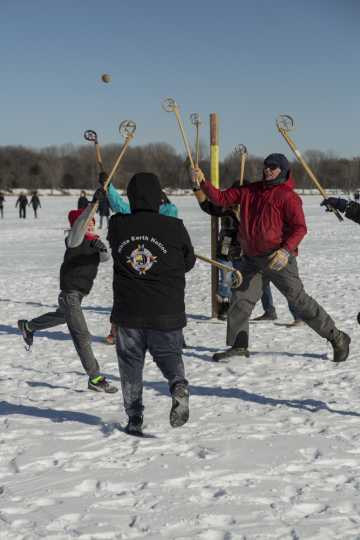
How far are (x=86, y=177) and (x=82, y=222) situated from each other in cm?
11997

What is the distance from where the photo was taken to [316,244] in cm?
1722

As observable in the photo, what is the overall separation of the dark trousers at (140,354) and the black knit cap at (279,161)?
192cm

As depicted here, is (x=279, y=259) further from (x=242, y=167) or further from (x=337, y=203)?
(x=242, y=167)

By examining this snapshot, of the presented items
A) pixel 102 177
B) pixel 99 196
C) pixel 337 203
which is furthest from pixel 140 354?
pixel 102 177

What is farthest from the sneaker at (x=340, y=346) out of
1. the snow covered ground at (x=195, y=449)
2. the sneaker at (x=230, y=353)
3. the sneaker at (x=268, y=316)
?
the sneaker at (x=268, y=316)

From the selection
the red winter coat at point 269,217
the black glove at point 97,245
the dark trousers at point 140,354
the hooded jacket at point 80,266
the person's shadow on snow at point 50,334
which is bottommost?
the person's shadow on snow at point 50,334

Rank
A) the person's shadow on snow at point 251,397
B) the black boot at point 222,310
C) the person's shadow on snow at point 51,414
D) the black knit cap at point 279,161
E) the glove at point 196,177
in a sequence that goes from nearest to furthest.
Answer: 1. the person's shadow on snow at point 51,414
2. the person's shadow on snow at point 251,397
3. the black knit cap at point 279,161
4. the glove at point 196,177
5. the black boot at point 222,310

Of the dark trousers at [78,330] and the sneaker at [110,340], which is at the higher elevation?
the dark trousers at [78,330]

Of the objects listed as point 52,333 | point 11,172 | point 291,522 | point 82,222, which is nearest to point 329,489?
point 291,522

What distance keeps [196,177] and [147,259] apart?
2094 millimetres

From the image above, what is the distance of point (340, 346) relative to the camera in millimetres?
5461

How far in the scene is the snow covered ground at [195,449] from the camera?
2.93 metres

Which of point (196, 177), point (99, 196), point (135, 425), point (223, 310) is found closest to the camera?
point (135, 425)

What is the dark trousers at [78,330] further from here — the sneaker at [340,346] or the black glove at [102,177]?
the sneaker at [340,346]
